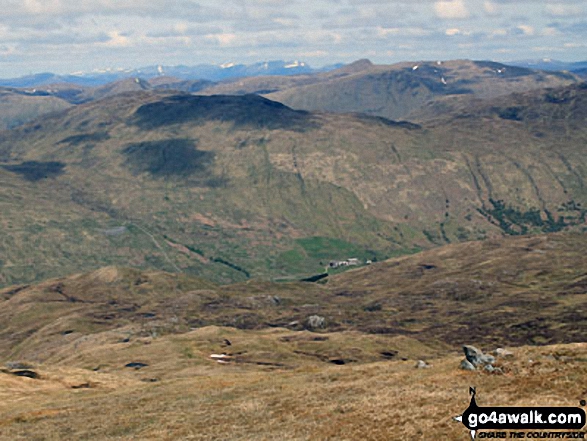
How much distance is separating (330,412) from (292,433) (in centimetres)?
739

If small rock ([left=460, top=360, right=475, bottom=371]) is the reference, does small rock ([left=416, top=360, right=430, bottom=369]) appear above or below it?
below

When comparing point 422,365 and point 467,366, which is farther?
point 422,365

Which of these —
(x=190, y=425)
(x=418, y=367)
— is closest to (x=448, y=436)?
(x=190, y=425)

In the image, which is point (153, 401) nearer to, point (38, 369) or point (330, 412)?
point (330, 412)

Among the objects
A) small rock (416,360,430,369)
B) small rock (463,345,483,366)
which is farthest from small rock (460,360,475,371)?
small rock (416,360,430,369)

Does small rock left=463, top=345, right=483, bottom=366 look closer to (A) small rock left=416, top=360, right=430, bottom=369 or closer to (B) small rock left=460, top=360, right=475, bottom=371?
(B) small rock left=460, top=360, right=475, bottom=371

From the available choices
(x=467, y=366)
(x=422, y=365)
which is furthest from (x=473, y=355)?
(x=422, y=365)

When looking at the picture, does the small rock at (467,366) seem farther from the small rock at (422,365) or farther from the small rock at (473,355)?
the small rock at (422,365)

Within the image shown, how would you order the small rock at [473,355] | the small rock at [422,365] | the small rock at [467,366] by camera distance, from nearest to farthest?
the small rock at [467,366]
the small rock at [473,355]
the small rock at [422,365]

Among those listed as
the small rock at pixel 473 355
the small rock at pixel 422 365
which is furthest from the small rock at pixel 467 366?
the small rock at pixel 422 365

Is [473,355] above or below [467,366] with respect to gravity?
above

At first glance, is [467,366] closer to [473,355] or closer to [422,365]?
[473,355]

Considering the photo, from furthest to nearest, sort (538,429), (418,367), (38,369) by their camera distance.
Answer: (38,369), (418,367), (538,429)

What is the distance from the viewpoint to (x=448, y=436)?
62.0 metres
